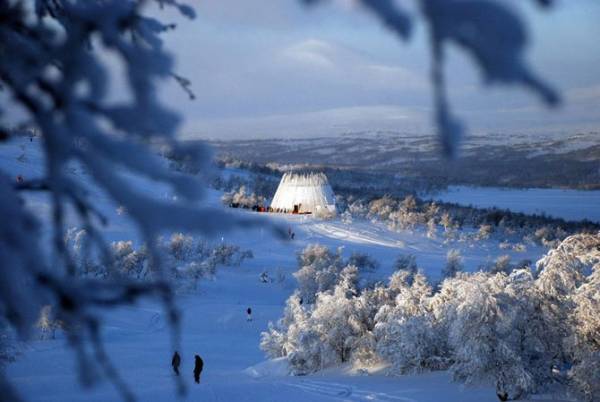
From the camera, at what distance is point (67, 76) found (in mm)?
943

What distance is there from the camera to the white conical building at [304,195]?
44.8m

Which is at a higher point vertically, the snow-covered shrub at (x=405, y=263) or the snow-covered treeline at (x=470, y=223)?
the snow-covered treeline at (x=470, y=223)

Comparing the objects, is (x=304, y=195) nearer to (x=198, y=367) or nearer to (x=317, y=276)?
(x=317, y=276)

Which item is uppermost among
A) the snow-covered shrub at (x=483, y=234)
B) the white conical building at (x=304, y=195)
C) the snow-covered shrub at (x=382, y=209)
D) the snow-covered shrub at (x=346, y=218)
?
the white conical building at (x=304, y=195)

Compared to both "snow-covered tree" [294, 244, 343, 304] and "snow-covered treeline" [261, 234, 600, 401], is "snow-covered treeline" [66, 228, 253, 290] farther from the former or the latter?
"snow-covered treeline" [261, 234, 600, 401]

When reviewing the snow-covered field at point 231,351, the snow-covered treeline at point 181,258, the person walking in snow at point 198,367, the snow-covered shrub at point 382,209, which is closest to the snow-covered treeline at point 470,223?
the snow-covered shrub at point 382,209

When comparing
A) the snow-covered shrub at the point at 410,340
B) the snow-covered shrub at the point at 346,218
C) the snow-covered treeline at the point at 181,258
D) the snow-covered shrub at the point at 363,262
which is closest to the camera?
the snow-covered shrub at the point at 410,340

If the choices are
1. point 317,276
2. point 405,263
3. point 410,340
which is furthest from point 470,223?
point 410,340

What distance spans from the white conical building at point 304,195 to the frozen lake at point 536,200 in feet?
71.7

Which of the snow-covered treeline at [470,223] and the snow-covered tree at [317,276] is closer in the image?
the snow-covered tree at [317,276]

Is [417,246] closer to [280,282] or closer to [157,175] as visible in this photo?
[280,282]

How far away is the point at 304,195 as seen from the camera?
150 feet

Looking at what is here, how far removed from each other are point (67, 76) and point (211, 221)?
37 centimetres

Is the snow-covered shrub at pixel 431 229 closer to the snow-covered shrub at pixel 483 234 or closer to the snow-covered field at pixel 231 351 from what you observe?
the snow-covered field at pixel 231 351
